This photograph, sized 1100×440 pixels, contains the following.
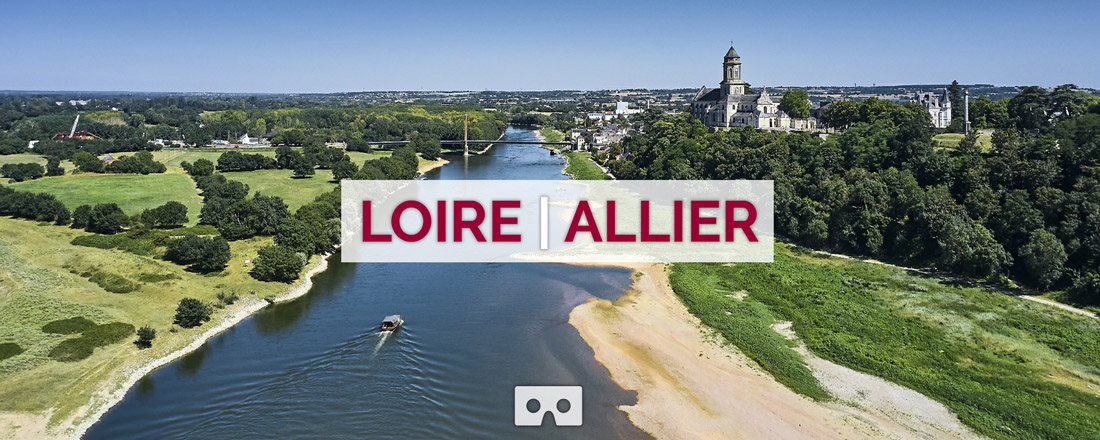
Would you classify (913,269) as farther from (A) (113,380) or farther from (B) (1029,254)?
(A) (113,380)

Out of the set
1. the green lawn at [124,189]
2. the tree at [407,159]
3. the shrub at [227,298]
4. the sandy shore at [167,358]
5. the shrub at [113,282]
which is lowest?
the sandy shore at [167,358]

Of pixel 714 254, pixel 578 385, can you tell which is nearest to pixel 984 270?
pixel 714 254

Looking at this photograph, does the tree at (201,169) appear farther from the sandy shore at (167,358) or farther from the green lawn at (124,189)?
the sandy shore at (167,358)

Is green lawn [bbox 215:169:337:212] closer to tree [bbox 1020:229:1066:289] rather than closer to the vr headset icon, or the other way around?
the vr headset icon

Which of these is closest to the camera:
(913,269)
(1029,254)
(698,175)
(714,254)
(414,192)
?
(1029,254)

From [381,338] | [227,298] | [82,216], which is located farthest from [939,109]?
[82,216]

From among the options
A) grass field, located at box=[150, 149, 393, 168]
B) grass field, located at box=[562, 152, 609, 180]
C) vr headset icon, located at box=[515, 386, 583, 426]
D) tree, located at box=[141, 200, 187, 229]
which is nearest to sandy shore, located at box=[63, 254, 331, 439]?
tree, located at box=[141, 200, 187, 229]

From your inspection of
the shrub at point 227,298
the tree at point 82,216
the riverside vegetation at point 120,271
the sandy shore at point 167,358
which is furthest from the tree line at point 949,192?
the tree at point 82,216
